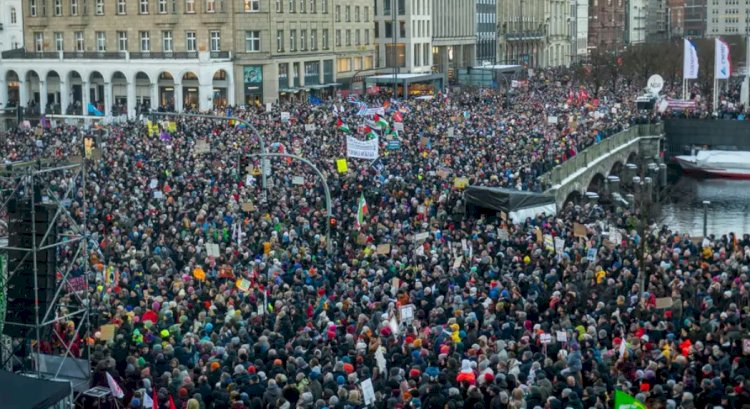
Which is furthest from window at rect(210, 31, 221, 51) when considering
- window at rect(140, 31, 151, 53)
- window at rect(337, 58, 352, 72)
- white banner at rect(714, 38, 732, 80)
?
white banner at rect(714, 38, 732, 80)

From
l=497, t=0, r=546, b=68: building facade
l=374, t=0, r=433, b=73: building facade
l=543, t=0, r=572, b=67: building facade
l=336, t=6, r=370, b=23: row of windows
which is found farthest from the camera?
l=543, t=0, r=572, b=67: building facade

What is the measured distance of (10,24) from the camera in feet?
335

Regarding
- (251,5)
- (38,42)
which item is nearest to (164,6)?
(251,5)

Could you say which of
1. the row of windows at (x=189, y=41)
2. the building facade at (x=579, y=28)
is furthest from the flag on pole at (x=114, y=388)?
the building facade at (x=579, y=28)

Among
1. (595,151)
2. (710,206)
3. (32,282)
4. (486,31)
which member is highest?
(486,31)

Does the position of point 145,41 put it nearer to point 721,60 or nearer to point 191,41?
point 191,41

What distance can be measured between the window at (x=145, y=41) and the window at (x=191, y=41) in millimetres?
3113

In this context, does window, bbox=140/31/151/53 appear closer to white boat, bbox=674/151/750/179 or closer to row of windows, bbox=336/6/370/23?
row of windows, bbox=336/6/370/23

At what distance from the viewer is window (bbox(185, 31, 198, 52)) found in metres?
81.8

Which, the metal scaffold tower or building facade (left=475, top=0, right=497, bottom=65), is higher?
building facade (left=475, top=0, right=497, bottom=65)

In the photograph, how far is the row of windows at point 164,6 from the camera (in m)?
81.2

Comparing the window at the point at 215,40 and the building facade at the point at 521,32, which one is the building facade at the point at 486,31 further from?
the window at the point at 215,40

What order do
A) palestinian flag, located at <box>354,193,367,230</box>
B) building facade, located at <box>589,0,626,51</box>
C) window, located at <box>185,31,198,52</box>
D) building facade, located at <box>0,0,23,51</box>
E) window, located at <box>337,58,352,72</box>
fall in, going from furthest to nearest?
building facade, located at <box>589,0,626,51</box>
building facade, located at <box>0,0,23,51</box>
window, located at <box>337,58,352,72</box>
window, located at <box>185,31,198,52</box>
palestinian flag, located at <box>354,193,367,230</box>

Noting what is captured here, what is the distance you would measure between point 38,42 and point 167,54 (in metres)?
14.1
